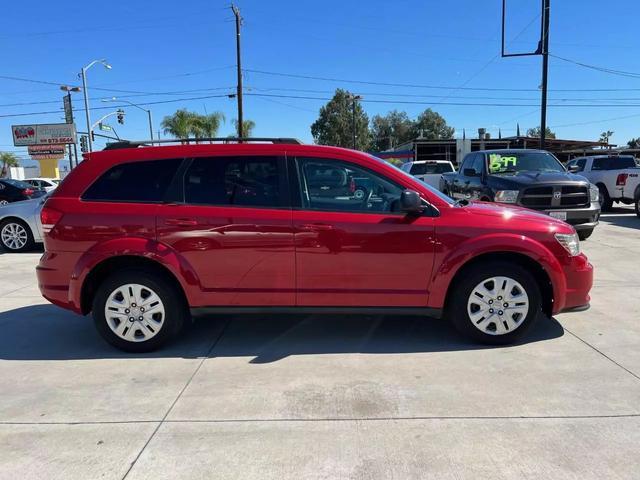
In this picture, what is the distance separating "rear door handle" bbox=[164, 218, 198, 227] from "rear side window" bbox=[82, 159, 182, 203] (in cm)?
24

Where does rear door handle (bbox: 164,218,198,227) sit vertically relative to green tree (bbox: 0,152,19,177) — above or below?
below

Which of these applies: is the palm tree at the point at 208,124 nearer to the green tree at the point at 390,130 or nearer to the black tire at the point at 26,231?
the black tire at the point at 26,231

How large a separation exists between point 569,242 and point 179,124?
132ft

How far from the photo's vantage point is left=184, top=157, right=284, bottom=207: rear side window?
4262 mm

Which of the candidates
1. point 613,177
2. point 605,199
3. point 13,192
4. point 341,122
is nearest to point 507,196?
point 613,177

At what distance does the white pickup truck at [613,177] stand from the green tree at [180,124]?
31.8m

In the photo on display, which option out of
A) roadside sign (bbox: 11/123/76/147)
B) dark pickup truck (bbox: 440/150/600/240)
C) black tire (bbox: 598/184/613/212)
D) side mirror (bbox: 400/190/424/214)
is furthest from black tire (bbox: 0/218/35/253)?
roadside sign (bbox: 11/123/76/147)

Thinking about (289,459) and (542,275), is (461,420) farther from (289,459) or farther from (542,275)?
(542,275)

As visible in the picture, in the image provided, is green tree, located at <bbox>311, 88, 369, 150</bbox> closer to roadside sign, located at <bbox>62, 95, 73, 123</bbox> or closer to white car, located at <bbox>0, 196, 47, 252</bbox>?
roadside sign, located at <bbox>62, 95, 73, 123</bbox>

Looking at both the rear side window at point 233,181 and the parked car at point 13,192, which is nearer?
the rear side window at point 233,181

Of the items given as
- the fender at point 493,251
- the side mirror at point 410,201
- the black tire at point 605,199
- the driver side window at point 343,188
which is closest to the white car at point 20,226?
the driver side window at point 343,188

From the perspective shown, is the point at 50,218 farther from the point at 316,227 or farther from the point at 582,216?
the point at 582,216

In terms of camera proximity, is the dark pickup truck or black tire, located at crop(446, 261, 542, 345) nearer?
black tire, located at crop(446, 261, 542, 345)

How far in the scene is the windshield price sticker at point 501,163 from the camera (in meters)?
9.74
